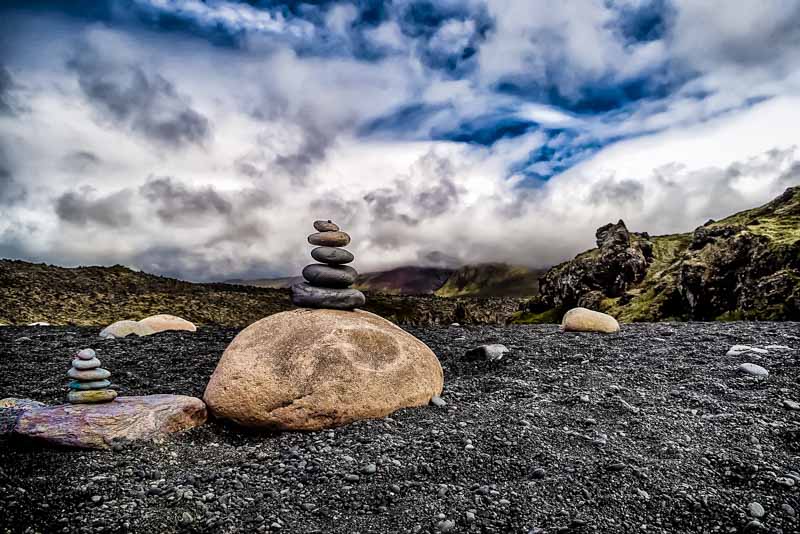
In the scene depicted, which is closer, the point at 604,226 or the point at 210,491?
the point at 210,491

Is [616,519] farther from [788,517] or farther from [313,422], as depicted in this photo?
[313,422]

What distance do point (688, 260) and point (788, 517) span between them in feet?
214

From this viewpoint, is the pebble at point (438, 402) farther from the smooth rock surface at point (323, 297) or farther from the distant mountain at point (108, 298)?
the distant mountain at point (108, 298)

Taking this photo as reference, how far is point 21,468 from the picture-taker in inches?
275

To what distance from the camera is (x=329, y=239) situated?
38.6ft

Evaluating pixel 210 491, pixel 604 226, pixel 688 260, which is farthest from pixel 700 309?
pixel 210 491

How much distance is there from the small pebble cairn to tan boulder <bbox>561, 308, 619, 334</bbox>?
17.4 m

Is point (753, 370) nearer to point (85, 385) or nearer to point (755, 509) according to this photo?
point (755, 509)

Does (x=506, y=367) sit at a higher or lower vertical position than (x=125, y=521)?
higher

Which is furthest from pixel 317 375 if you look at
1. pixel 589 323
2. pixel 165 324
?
pixel 165 324

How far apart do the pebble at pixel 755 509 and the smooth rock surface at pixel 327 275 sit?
29.3ft

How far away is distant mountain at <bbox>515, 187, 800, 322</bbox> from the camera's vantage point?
46.2 metres

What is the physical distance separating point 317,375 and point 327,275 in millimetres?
3274

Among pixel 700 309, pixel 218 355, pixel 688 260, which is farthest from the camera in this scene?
pixel 688 260
